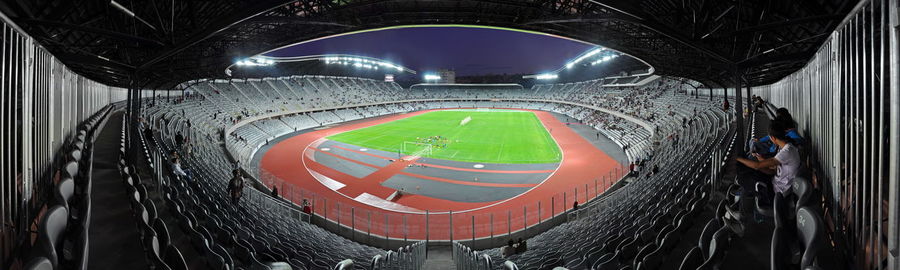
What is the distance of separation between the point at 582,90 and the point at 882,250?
83718 mm

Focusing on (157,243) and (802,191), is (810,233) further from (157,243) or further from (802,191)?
(157,243)

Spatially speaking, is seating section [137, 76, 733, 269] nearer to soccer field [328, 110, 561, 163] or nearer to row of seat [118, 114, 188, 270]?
row of seat [118, 114, 188, 270]

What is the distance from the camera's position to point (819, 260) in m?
4.27

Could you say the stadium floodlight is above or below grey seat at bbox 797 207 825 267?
above

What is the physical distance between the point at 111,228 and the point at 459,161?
85.1 ft

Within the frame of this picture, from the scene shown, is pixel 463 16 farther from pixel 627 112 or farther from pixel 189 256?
pixel 627 112

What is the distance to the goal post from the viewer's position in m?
34.8

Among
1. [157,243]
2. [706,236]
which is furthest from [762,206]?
[157,243]

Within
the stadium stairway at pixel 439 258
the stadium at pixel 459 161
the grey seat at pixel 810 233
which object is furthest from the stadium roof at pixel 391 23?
the stadium stairway at pixel 439 258

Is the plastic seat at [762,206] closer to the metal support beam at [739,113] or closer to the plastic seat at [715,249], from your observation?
the plastic seat at [715,249]

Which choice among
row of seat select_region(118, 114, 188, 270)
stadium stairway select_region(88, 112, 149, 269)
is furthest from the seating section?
stadium stairway select_region(88, 112, 149, 269)

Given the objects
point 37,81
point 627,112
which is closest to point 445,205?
point 37,81

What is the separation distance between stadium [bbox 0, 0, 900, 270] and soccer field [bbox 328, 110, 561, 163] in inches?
26.1

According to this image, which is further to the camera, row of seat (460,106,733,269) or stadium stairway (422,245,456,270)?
stadium stairway (422,245,456,270)
